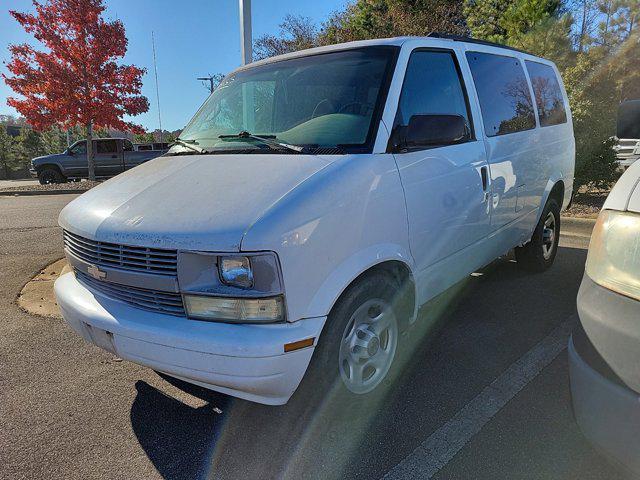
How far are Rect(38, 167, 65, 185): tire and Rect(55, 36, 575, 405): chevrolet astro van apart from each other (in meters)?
19.2

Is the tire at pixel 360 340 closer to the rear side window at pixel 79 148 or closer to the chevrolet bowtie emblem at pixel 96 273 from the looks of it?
the chevrolet bowtie emblem at pixel 96 273

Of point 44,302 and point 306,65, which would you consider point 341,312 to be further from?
point 44,302

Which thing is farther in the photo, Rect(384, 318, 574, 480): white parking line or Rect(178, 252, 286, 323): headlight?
Rect(384, 318, 574, 480): white parking line

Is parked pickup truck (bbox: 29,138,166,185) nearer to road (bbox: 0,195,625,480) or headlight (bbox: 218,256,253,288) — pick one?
road (bbox: 0,195,625,480)

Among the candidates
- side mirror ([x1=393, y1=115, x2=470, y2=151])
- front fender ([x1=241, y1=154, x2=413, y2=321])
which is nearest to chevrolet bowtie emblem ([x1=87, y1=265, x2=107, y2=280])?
front fender ([x1=241, y1=154, x2=413, y2=321])

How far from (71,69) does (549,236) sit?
15004 millimetres

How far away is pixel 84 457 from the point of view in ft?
7.99

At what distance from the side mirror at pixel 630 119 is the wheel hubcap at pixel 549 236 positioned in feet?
7.67

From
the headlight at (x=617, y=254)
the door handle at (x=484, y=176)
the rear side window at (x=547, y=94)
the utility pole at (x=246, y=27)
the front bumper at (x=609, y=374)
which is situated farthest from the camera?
the utility pole at (x=246, y=27)

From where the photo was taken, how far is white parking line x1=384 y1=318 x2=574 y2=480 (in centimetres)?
228

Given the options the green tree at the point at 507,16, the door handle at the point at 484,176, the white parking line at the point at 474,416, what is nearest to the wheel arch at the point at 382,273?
the white parking line at the point at 474,416

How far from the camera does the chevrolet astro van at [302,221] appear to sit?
2121mm

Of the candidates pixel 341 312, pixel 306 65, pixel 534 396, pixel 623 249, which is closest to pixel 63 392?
pixel 341 312

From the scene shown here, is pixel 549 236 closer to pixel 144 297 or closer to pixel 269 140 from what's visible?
pixel 269 140
